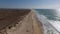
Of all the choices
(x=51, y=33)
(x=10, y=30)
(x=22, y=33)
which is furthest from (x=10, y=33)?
(x=51, y=33)

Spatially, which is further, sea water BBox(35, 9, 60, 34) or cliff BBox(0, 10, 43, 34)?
sea water BBox(35, 9, 60, 34)

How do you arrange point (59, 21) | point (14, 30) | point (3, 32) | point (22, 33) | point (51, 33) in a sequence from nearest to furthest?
1. point (3, 32)
2. point (14, 30)
3. point (22, 33)
4. point (51, 33)
5. point (59, 21)

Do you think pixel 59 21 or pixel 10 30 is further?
pixel 59 21

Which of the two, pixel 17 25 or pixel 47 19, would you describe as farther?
pixel 47 19

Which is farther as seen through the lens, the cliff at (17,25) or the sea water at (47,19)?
the sea water at (47,19)

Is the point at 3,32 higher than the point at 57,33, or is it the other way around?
the point at 3,32

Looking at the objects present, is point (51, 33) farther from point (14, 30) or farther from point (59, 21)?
point (14, 30)

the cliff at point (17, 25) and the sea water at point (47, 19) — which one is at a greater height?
the cliff at point (17, 25)

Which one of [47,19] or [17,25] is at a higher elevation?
[17,25]

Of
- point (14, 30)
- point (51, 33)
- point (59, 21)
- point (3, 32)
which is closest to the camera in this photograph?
point (3, 32)

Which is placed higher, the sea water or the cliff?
the cliff

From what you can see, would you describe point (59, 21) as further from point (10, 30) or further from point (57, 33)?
point (10, 30)
